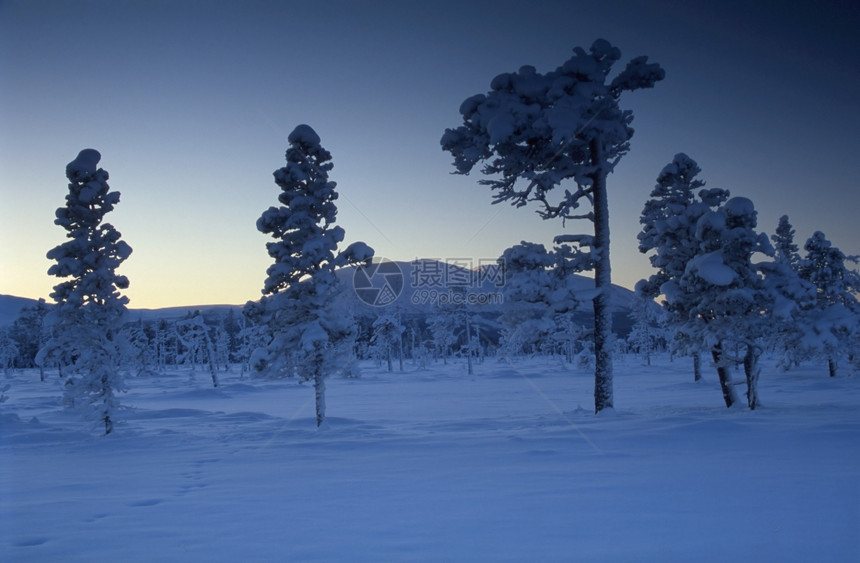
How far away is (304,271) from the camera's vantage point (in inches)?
736

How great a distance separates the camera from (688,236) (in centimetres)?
1664

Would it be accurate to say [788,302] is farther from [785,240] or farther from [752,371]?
[785,240]

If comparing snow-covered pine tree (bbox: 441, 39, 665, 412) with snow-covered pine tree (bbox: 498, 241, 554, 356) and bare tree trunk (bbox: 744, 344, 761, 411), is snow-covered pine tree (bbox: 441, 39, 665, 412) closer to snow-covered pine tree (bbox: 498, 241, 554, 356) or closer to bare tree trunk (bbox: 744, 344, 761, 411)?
snow-covered pine tree (bbox: 498, 241, 554, 356)

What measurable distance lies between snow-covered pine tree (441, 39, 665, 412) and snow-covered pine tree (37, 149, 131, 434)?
13720 millimetres

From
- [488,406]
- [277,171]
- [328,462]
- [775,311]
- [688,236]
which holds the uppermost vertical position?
[277,171]

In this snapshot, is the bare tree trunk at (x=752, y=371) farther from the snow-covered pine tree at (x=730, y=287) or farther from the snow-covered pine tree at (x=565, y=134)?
the snow-covered pine tree at (x=565, y=134)

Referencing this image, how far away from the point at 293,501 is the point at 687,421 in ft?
34.7

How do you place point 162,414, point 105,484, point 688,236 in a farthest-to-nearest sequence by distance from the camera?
point 162,414 < point 688,236 < point 105,484

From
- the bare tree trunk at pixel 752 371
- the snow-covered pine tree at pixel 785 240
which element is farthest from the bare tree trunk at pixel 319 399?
the snow-covered pine tree at pixel 785 240

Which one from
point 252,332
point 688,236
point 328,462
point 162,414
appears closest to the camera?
point 328,462

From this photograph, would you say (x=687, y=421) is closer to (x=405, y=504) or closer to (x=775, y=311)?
(x=775, y=311)

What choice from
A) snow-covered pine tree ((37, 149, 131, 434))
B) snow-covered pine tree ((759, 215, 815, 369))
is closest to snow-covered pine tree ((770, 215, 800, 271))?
snow-covered pine tree ((759, 215, 815, 369))

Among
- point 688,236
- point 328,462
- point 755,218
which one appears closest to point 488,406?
point 688,236

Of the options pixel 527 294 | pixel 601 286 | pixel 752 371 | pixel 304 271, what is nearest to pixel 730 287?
pixel 752 371
